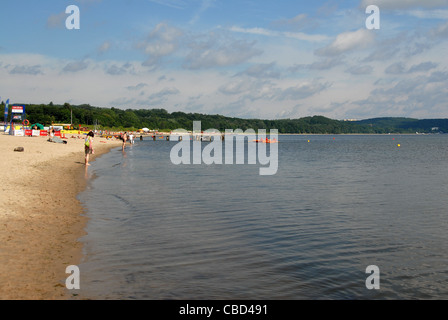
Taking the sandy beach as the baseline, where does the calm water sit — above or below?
below

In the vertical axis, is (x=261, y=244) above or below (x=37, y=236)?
below

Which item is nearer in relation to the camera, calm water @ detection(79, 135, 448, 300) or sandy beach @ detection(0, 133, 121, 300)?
sandy beach @ detection(0, 133, 121, 300)

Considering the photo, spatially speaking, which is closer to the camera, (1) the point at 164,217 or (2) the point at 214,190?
(1) the point at 164,217

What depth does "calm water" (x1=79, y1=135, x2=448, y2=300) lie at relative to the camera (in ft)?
25.2

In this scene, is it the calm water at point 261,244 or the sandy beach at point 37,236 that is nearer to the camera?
the sandy beach at point 37,236

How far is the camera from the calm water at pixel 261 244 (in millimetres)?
7676

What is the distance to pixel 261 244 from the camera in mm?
10766

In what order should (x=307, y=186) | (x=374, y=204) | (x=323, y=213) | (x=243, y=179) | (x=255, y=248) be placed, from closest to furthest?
(x=255, y=248)
(x=323, y=213)
(x=374, y=204)
(x=307, y=186)
(x=243, y=179)

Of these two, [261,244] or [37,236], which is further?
[261,244]

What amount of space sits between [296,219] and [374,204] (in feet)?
17.4

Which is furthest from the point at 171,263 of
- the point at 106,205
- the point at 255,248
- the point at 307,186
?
the point at 307,186

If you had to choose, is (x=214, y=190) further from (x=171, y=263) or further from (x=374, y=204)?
(x=171, y=263)

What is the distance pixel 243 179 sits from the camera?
2712 cm

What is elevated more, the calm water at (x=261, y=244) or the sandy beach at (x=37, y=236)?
the sandy beach at (x=37, y=236)
